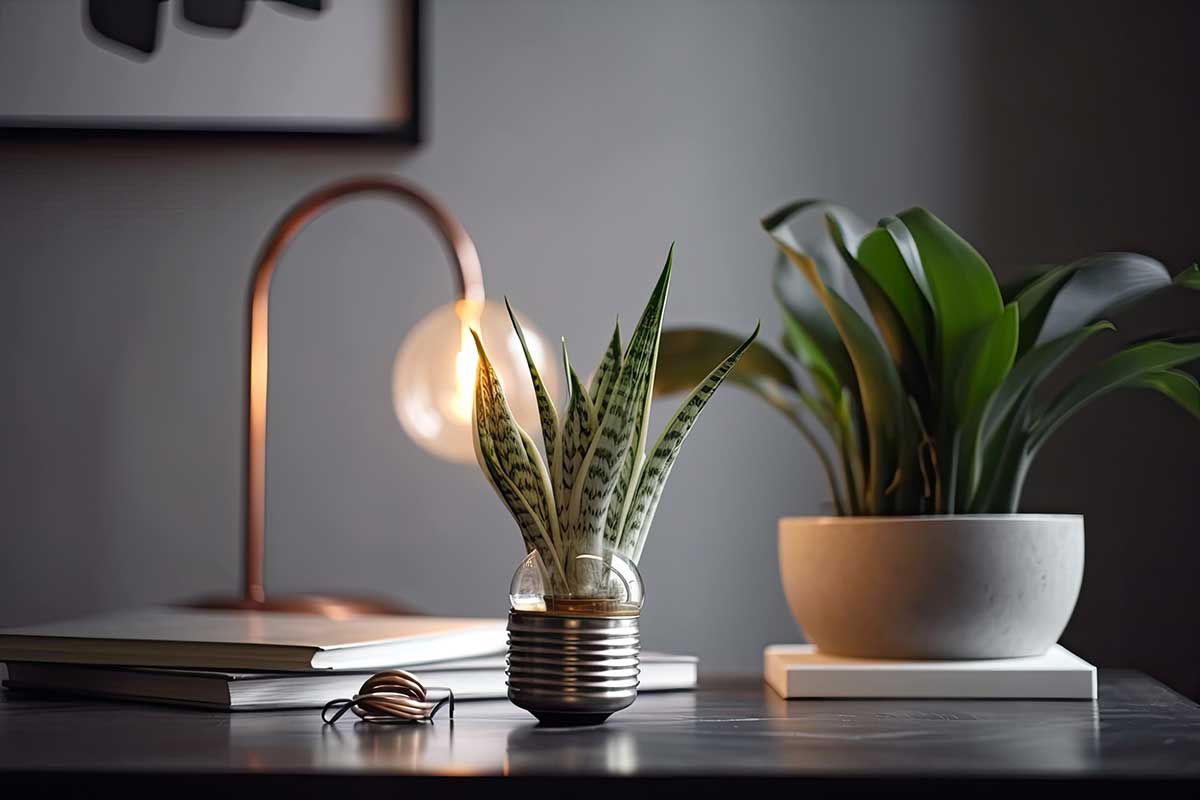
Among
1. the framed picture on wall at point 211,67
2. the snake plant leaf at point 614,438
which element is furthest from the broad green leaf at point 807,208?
the framed picture on wall at point 211,67

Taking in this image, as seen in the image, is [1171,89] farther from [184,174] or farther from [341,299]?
[184,174]

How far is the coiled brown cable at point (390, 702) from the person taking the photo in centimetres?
61

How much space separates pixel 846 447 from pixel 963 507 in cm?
10

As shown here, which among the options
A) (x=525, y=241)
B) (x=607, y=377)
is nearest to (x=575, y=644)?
(x=607, y=377)

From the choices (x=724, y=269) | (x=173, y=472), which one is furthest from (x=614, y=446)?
(x=173, y=472)

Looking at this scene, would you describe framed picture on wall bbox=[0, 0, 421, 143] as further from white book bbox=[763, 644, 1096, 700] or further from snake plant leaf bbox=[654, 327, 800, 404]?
white book bbox=[763, 644, 1096, 700]

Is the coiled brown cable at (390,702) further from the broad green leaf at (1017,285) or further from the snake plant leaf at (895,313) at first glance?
the broad green leaf at (1017,285)

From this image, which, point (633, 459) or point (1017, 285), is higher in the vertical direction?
point (1017, 285)

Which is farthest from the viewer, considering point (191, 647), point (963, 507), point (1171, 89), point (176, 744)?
point (1171, 89)

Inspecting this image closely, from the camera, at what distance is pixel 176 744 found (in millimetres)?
542

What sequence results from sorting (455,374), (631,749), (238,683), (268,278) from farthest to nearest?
(268,278) < (455,374) < (238,683) < (631,749)

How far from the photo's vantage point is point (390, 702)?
0.62 metres

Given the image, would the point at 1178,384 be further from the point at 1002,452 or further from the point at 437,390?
the point at 437,390

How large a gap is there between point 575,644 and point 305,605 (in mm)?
556
